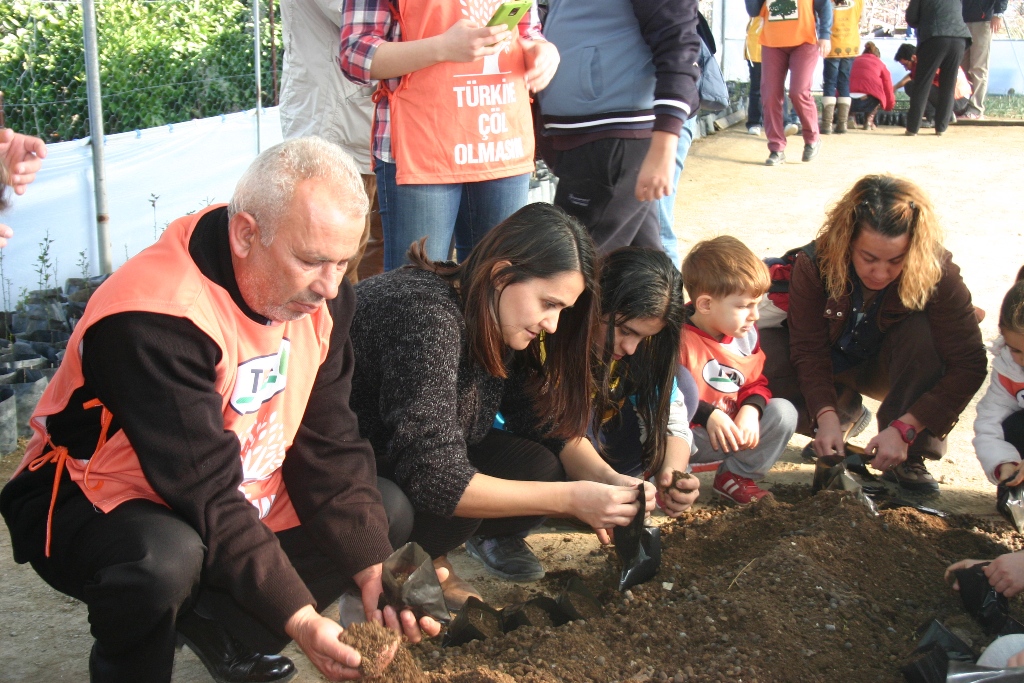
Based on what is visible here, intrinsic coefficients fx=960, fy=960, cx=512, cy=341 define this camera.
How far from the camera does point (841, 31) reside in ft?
34.9

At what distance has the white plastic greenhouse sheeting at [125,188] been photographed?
477cm

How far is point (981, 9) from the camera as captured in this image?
1092cm

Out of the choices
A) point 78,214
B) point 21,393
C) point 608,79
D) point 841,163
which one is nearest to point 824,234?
point 608,79

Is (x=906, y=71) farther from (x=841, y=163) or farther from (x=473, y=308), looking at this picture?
(x=473, y=308)

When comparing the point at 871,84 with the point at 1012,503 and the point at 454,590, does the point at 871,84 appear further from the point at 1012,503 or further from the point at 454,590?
the point at 454,590

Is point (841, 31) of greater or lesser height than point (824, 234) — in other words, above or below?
above

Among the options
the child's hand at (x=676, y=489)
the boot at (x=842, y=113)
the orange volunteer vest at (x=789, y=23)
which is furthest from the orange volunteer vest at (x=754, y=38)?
the child's hand at (x=676, y=489)

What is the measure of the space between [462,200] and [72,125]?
14.1 ft

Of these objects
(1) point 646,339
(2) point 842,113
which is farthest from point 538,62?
(2) point 842,113

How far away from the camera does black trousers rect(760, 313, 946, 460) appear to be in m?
3.45

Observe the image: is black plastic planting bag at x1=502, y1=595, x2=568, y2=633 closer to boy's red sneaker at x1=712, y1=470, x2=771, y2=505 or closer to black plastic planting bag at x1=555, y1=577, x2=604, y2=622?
black plastic planting bag at x1=555, y1=577, x2=604, y2=622

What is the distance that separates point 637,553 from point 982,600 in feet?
2.99

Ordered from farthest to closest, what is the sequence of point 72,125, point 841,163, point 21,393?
1. point 841,163
2. point 72,125
3. point 21,393

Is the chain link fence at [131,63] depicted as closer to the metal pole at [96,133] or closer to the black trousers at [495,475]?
the metal pole at [96,133]
